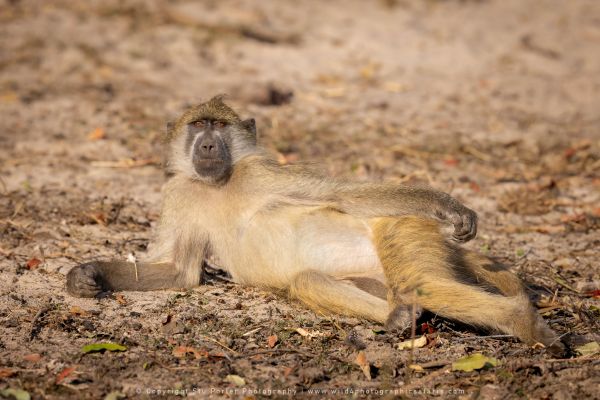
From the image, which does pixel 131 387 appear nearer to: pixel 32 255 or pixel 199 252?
pixel 199 252

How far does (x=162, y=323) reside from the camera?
4.12 metres

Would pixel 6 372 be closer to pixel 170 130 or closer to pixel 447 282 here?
pixel 170 130

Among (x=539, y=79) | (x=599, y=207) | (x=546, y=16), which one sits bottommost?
(x=599, y=207)

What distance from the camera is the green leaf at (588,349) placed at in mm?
3836

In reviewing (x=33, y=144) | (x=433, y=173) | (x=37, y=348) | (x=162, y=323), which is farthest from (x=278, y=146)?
(x=37, y=348)

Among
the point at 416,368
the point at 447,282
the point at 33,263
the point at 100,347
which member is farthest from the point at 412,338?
the point at 33,263

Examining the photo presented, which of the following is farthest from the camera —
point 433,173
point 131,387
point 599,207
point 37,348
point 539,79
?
point 539,79

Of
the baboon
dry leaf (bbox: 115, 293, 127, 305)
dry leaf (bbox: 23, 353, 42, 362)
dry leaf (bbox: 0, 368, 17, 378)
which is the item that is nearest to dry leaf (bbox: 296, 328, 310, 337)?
the baboon

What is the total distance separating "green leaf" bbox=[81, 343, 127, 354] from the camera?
373cm

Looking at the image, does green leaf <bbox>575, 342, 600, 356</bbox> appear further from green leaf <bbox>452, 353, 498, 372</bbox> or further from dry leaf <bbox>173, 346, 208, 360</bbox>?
dry leaf <bbox>173, 346, 208, 360</bbox>

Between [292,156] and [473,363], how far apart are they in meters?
3.63

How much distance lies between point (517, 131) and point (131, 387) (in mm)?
5701

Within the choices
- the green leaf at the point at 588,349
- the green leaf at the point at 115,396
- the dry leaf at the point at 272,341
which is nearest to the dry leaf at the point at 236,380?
the dry leaf at the point at 272,341

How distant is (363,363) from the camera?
12.2ft
